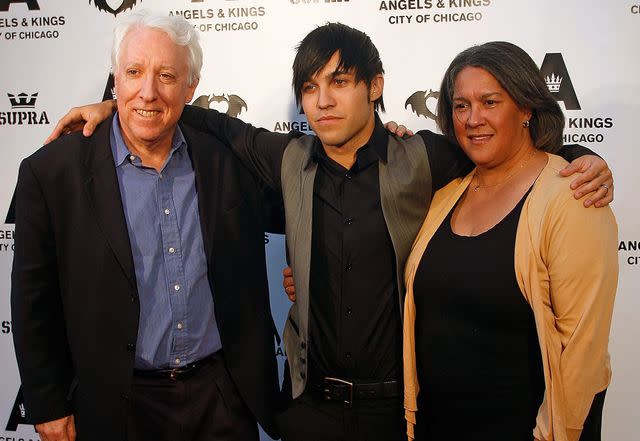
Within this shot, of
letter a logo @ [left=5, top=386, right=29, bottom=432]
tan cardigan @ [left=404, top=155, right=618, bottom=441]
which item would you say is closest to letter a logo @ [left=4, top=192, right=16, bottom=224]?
letter a logo @ [left=5, top=386, right=29, bottom=432]

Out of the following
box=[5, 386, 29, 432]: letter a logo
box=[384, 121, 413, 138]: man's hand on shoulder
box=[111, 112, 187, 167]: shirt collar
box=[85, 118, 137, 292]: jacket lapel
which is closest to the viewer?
box=[85, 118, 137, 292]: jacket lapel

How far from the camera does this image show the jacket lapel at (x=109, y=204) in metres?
1.69

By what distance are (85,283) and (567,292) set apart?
1.45m

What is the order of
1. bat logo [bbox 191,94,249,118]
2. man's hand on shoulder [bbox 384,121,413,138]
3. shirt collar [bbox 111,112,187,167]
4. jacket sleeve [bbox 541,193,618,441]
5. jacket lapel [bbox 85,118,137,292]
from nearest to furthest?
jacket sleeve [bbox 541,193,618,441], jacket lapel [bbox 85,118,137,292], shirt collar [bbox 111,112,187,167], man's hand on shoulder [bbox 384,121,413,138], bat logo [bbox 191,94,249,118]

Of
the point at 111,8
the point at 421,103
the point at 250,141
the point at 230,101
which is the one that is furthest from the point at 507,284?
the point at 111,8

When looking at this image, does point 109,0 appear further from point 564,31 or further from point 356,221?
point 564,31

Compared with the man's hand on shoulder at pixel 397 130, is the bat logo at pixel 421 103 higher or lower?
higher

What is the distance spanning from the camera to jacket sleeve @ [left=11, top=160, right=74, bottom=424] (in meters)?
1.70

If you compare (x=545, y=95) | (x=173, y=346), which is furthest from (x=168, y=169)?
(x=545, y=95)

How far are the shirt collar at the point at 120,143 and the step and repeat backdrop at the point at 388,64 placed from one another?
1.03 metres

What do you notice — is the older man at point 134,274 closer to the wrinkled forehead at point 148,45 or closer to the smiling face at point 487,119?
the wrinkled forehead at point 148,45

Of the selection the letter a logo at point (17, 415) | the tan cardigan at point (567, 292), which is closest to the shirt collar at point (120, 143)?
the tan cardigan at point (567, 292)

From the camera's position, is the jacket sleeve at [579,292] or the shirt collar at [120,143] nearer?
the jacket sleeve at [579,292]

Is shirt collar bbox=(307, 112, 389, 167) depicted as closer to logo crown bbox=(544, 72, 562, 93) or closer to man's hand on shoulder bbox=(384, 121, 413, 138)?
man's hand on shoulder bbox=(384, 121, 413, 138)
